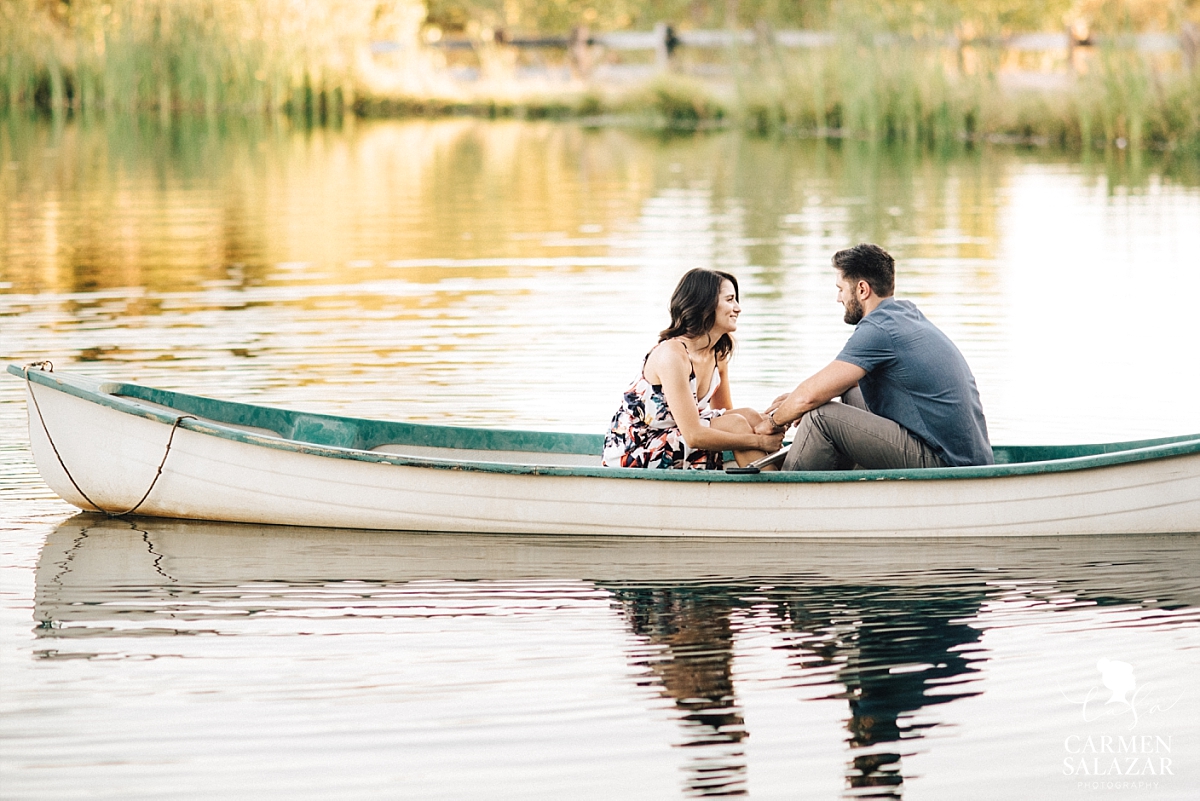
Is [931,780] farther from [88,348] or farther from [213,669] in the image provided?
[88,348]

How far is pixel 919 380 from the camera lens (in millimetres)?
6535

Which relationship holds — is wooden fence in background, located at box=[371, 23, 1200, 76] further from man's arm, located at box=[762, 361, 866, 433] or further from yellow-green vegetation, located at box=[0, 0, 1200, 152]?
man's arm, located at box=[762, 361, 866, 433]

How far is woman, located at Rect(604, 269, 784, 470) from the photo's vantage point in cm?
654

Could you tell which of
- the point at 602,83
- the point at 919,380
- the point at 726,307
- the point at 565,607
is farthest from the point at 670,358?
the point at 602,83

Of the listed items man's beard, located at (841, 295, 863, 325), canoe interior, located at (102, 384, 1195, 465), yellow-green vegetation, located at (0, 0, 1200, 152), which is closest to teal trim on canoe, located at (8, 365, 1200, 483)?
canoe interior, located at (102, 384, 1195, 465)

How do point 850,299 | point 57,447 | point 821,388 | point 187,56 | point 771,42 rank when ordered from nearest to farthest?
point 821,388 < point 850,299 < point 57,447 < point 771,42 < point 187,56

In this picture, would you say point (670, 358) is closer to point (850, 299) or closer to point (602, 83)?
point (850, 299)

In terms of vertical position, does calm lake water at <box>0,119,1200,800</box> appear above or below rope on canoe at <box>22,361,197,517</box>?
below

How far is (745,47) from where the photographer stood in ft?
110

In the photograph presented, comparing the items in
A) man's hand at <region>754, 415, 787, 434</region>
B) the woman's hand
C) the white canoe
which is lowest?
the white canoe

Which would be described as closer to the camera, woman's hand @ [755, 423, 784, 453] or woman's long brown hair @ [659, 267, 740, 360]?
woman's long brown hair @ [659, 267, 740, 360]

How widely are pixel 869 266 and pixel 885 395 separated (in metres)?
0.49

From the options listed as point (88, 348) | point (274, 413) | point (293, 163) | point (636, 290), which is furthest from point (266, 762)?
point (293, 163)

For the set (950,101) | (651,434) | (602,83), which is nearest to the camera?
(651,434)
